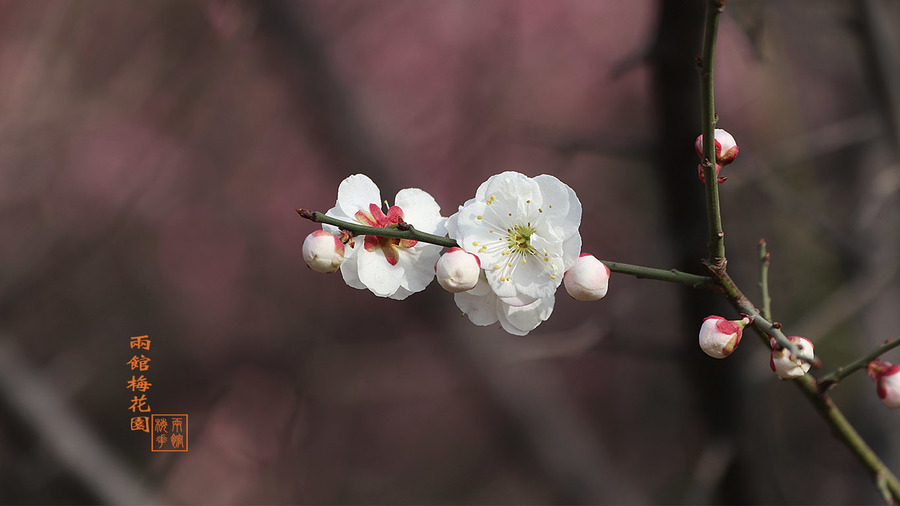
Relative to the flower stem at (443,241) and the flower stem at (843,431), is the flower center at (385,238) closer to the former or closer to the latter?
the flower stem at (443,241)

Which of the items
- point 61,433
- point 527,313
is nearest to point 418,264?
point 527,313

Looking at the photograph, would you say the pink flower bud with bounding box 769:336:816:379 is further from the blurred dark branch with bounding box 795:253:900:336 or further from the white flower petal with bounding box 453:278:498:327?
the blurred dark branch with bounding box 795:253:900:336

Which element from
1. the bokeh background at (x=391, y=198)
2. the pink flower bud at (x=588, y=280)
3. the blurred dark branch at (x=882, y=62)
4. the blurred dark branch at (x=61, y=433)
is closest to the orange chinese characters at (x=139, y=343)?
the bokeh background at (x=391, y=198)

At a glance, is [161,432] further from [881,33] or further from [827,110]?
[827,110]

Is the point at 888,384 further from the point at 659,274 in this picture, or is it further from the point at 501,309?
the point at 501,309

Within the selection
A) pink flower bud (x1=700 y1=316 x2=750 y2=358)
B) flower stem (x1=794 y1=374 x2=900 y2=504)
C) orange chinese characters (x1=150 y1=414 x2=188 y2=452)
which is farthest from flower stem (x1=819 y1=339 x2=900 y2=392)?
orange chinese characters (x1=150 y1=414 x2=188 y2=452)

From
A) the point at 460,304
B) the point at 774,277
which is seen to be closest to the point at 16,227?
the point at 460,304
